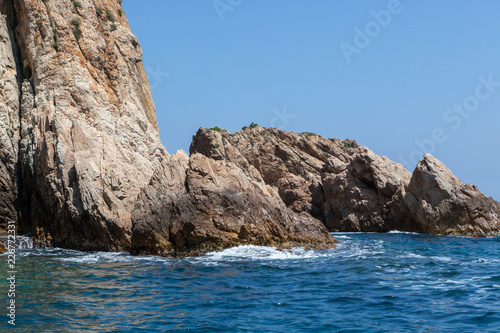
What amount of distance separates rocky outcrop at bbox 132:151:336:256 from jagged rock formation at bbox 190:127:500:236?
56.5 ft

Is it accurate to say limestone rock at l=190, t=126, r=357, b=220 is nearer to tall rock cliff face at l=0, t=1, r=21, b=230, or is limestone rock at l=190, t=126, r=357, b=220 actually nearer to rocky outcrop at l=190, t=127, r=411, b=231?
rocky outcrop at l=190, t=127, r=411, b=231

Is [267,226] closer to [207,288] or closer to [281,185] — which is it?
[207,288]

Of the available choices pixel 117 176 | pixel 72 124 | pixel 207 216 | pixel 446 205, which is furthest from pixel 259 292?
pixel 446 205

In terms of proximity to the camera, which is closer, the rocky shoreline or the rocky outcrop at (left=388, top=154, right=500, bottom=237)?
the rocky shoreline

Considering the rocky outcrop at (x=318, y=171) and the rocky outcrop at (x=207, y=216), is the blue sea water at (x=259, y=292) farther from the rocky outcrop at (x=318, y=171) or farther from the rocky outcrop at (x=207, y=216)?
the rocky outcrop at (x=318, y=171)

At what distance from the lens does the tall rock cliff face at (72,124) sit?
26406 millimetres

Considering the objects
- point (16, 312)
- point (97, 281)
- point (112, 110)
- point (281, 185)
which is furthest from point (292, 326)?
point (281, 185)

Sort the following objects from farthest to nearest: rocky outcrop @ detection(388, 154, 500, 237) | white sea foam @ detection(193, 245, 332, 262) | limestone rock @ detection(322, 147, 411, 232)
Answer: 1. limestone rock @ detection(322, 147, 411, 232)
2. rocky outcrop @ detection(388, 154, 500, 237)
3. white sea foam @ detection(193, 245, 332, 262)

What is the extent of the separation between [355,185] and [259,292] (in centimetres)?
3568

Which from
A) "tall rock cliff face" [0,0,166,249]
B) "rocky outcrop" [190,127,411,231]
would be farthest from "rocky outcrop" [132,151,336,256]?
"rocky outcrop" [190,127,411,231]

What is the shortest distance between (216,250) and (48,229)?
10911 millimetres

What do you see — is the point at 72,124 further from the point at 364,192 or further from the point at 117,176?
the point at 364,192

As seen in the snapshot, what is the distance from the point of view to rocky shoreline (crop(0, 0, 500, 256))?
82.1 ft

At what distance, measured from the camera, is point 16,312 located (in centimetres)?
1291
